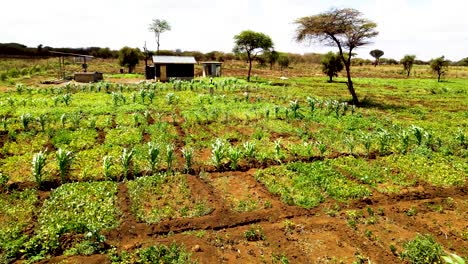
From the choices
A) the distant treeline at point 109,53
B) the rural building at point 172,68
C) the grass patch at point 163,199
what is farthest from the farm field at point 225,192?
the distant treeline at point 109,53

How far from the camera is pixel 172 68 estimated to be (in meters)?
44.1

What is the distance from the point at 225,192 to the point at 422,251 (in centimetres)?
523

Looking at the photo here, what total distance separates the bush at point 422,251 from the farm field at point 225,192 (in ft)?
0.26

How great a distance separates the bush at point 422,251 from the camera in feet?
22.0

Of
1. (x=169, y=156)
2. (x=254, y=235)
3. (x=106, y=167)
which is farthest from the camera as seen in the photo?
(x=169, y=156)

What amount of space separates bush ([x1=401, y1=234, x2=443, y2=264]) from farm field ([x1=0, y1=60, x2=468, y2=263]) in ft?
0.26

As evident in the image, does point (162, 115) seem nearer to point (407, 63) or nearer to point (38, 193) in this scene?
point (38, 193)

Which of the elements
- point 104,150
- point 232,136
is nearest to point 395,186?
point 232,136

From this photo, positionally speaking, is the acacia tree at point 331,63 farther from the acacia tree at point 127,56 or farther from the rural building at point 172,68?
the acacia tree at point 127,56

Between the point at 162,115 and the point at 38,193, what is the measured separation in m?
10.3

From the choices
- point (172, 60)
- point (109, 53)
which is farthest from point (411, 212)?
point (109, 53)

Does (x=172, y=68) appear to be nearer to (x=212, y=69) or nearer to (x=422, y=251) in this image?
(x=212, y=69)

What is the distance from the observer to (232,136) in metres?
15.2

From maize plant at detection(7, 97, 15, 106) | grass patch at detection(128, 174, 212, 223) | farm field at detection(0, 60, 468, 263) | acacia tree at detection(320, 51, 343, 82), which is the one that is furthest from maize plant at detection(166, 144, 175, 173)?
acacia tree at detection(320, 51, 343, 82)
